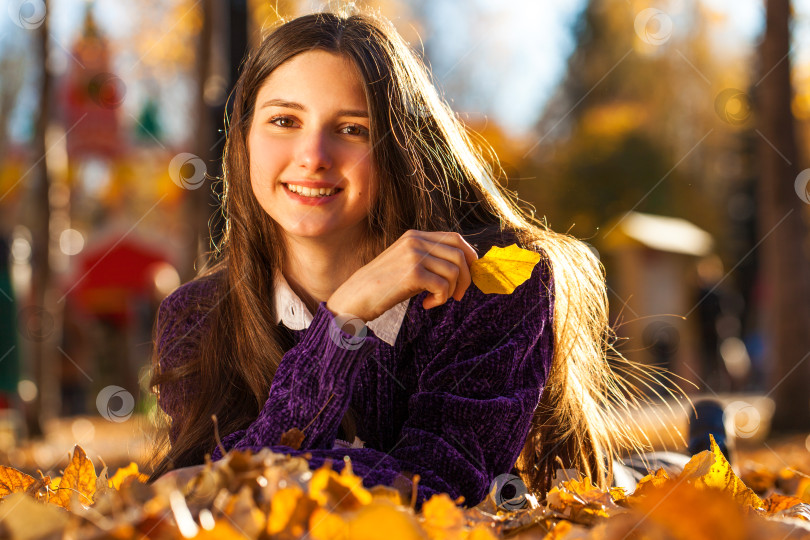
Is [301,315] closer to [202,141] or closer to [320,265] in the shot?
[320,265]

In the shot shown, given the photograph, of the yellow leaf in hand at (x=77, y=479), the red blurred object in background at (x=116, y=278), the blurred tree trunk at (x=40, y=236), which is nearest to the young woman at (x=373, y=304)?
the yellow leaf in hand at (x=77, y=479)

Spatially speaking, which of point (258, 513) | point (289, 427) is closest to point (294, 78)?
point (289, 427)


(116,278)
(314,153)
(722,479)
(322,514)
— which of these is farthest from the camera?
(116,278)

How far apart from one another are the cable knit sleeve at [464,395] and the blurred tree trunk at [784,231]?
5.15m

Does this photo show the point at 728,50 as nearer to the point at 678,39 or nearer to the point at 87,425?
the point at 678,39

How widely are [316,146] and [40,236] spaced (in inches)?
264

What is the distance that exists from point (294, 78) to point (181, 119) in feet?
69.5

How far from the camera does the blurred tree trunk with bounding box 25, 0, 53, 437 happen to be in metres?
7.77

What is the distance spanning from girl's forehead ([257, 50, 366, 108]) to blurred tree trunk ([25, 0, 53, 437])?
243 inches

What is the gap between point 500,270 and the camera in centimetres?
175

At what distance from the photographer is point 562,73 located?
26.7 meters

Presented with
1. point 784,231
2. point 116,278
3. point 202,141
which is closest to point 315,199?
point 202,141

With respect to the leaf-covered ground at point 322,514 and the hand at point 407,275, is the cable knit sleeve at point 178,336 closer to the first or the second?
the hand at point 407,275

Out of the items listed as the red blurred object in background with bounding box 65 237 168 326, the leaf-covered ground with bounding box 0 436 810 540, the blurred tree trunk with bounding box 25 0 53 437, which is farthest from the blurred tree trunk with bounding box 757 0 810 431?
the red blurred object in background with bounding box 65 237 168 326
